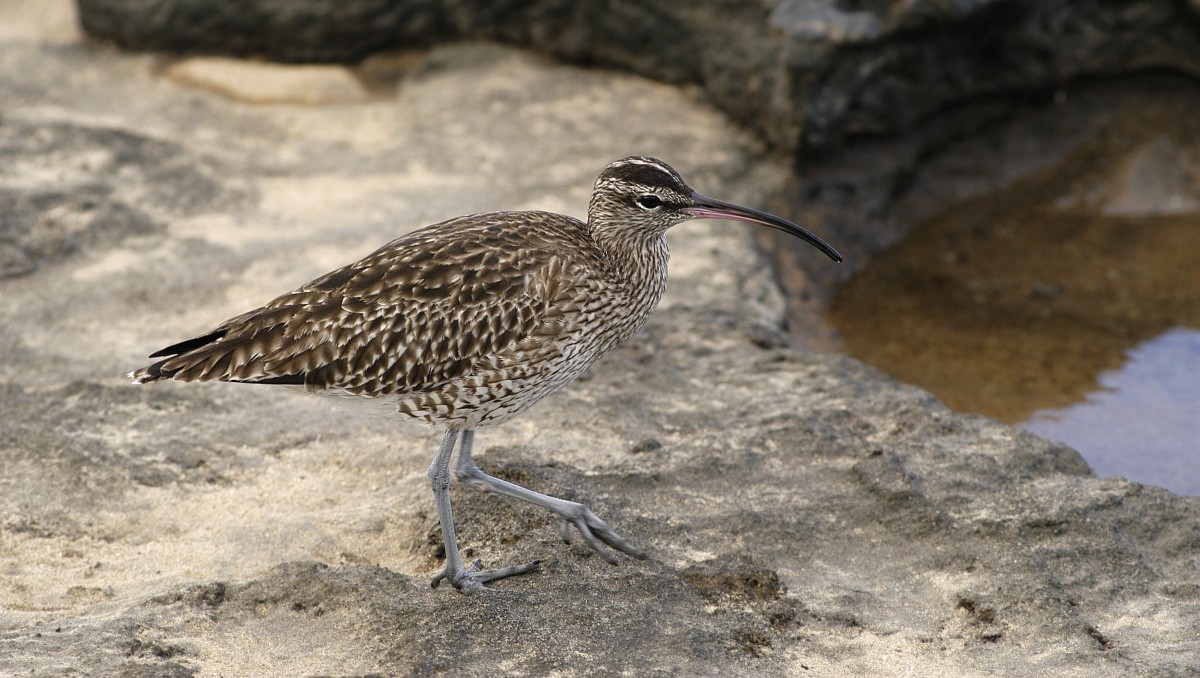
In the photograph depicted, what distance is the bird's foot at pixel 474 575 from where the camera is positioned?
571cm

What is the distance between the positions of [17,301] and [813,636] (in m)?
5.75

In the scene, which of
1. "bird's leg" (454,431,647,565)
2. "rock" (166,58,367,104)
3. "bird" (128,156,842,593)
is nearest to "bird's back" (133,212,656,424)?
"bird" (128,156,842,593)

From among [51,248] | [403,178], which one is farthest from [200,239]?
[403,178]

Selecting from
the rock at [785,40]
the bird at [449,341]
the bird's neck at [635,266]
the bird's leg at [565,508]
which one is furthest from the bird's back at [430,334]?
the rock at [785,40]

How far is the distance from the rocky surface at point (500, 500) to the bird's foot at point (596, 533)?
7 cm

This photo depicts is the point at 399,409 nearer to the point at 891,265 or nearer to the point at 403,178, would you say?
the point at 403,178

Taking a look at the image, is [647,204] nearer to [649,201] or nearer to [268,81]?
[649,201]

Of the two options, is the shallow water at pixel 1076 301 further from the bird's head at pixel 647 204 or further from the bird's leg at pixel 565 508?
the bird's leg at pixel 565 508

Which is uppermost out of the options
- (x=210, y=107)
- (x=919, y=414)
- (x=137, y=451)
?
(x=210, y=107)

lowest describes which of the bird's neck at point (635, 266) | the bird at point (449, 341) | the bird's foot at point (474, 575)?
the bird's foot at point (474, 575)

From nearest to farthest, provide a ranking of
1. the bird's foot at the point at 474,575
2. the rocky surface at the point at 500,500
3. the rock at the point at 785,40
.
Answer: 1. the rocky surface at the point at 500,500
2. the bird's foot at the point at 474,575
3. the rock at the point at 785,40

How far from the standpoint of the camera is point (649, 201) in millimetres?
6367

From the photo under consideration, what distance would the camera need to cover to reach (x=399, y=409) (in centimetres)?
605

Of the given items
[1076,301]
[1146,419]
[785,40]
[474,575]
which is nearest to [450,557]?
[474,575]
